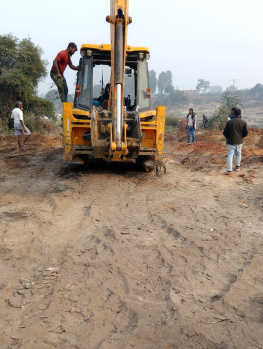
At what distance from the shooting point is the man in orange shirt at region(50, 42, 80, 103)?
26.6 feet

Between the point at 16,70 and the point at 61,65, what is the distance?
995 cm

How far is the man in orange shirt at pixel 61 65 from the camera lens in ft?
26.6

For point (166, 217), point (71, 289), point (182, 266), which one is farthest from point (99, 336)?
point (166, 217)

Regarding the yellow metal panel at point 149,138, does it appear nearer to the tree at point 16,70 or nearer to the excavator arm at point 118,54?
the excavator arm at point 118,54

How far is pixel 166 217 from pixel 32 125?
571 inches

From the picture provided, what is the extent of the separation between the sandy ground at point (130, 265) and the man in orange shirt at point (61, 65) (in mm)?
2695

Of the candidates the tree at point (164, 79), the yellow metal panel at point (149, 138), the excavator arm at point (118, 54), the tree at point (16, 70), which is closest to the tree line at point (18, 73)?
the tree at point (16, 70)

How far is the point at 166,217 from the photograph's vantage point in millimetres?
5137

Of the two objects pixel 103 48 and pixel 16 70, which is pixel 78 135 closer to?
pixel 103 48

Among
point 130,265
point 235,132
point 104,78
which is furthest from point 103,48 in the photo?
point 130,265

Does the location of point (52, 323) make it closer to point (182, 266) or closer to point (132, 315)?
point (132, 315)

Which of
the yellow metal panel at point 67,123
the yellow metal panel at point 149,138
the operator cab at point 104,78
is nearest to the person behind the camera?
the yellow metal panel at point 67,123

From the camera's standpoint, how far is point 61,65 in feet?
27.0

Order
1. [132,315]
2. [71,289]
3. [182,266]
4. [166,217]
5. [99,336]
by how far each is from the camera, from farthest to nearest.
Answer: [166,217] < [182,266] < [71,289] < [132,315] < [99,336]
